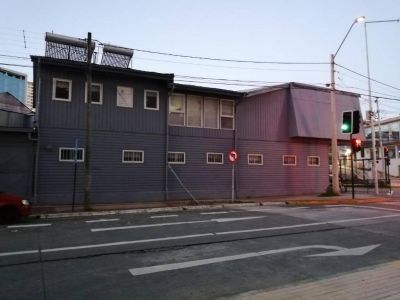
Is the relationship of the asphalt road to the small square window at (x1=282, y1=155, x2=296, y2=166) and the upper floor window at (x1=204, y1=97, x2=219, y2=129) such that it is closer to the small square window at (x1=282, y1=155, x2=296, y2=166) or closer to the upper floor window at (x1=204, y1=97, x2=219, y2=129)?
the upper floor window at (x1=204, y1=97, x2=219, y2=129)

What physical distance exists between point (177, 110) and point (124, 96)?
10.7 ft

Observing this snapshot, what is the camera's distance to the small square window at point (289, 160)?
25703mm

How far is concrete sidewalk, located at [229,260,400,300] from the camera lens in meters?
5.42

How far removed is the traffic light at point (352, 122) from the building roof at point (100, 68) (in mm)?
9538

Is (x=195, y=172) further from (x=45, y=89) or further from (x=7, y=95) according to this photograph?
(x=7, y=95)

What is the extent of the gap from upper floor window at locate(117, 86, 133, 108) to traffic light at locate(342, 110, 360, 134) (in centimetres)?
1141

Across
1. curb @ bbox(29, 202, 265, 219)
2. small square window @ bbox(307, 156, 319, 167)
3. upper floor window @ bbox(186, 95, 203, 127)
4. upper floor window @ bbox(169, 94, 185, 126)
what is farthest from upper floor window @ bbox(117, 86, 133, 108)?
small square window @ bbox(307, 156, 319, 167)

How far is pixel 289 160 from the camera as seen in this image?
25.9 meters

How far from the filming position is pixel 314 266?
24.1 ft

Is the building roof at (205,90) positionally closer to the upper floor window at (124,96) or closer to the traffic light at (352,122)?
the upper floor window at (124,96)

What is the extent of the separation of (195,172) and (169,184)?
1.78 metres

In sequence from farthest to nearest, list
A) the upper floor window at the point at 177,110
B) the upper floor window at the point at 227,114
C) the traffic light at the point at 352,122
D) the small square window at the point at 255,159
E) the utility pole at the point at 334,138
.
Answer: the small square window at the point at 255,159
the utility pole at the point at 334,138
the upper floor window at the point at 227,114
the upper floor window at the point at 177,110
the traffic light at the point at 352,122

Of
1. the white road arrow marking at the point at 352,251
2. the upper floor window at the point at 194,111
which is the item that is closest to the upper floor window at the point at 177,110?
the upper floor window at the point at 194,111

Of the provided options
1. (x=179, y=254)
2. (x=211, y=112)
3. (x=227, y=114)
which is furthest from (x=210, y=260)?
(x=227, y=114)
